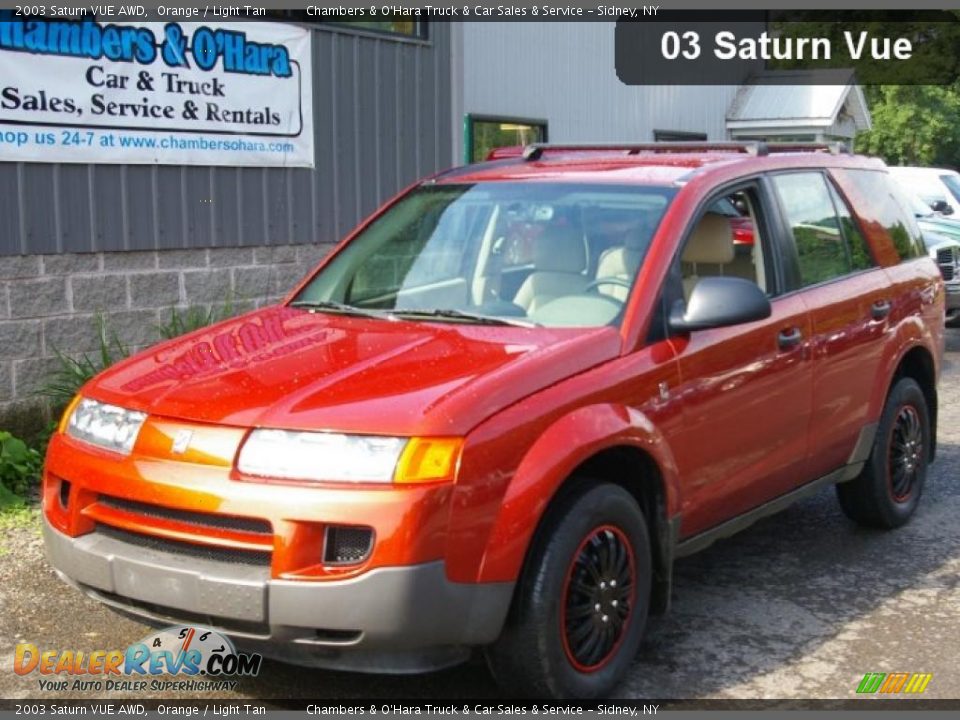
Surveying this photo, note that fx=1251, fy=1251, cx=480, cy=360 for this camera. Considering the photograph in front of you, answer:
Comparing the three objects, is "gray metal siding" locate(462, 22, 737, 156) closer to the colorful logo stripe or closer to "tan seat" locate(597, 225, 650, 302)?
"tan seat" locate(597, 225, 650, 302)

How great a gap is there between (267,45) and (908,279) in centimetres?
467

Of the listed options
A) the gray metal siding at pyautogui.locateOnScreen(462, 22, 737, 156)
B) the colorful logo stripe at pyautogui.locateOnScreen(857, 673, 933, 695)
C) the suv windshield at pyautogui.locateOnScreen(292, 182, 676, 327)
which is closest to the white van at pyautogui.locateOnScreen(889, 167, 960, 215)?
the gray metal siding at pyautogui.locateOnScreen(462, 22, 737, 156)

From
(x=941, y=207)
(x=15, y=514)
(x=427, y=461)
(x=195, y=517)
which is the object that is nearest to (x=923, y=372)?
(x=427, y=461)

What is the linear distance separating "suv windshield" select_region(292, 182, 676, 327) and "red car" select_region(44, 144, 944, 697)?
0.01m

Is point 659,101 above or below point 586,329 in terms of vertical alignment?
above

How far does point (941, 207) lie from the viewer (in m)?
14.8

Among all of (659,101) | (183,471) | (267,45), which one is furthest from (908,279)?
(659,101)

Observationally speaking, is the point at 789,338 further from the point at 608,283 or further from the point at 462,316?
the point at 462,316

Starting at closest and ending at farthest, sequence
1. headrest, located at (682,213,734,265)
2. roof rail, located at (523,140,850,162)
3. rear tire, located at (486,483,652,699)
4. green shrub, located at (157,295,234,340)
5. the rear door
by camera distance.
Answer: rear tire, located at (486,483,652,699) < headrest, located at (682,213,734,265) < the rear door < roof rail, located at (523,140,850,162) < green shrub, located at (157,295,234,340)

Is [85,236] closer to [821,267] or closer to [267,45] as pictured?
[267,45]

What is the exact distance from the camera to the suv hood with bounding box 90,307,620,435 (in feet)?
12.2

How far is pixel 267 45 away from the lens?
28.3ft

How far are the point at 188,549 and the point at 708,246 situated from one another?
239 centimetres
